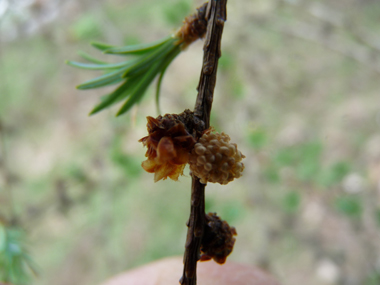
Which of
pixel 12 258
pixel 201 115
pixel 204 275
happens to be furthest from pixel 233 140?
pixel 201 115

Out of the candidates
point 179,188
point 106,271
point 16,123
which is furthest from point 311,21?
point 16,123

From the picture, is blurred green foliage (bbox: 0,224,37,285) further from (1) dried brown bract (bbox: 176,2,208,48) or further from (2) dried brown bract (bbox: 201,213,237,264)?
(1) dried brown bract (bbox: 176,2,208,48)

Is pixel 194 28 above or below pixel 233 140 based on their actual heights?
below

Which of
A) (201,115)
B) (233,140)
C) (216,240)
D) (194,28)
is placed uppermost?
(233,140)

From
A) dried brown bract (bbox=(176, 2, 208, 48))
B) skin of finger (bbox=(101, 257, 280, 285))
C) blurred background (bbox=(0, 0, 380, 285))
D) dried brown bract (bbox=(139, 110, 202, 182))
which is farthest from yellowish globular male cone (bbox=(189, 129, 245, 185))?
blurred background (bbox=(0, 0, 380, 285))

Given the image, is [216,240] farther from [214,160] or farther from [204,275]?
[204,275]

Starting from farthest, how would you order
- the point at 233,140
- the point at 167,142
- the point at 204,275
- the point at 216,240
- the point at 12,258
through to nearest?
1. the point at 233,140
2. the point at 12,258
3. the point at 204,275
4. the point at 216,240
5. the point at 167,142

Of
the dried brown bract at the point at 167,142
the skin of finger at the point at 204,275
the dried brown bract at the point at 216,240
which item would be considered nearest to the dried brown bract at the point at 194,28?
the dried brown bract at the point at 167,142
